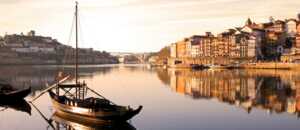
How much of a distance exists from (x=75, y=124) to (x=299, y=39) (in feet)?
387

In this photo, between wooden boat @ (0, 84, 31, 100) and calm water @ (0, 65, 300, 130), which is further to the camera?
wooden boat @ (0, 84, 31, 100)

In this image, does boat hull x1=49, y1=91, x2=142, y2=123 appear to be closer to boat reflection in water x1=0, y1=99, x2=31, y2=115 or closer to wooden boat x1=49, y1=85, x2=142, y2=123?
wooden boat x1=49, y1=85, x2=142, y2=123

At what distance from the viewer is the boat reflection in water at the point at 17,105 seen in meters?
47.3

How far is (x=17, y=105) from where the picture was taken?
50094 mm

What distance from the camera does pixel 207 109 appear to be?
150 feet

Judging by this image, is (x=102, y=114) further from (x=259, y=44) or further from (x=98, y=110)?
(x=259, y=44)

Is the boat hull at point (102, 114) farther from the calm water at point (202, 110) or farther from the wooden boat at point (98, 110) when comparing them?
the calm water at point (202, 110)

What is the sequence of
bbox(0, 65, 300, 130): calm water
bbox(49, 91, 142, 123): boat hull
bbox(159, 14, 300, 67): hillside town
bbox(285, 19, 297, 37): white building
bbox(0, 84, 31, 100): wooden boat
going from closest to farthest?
bbox(49, 91, 142, 123): boat hull → bbox(0, 65, 300, 130): calm water → bbox(0, 84, 31, 100): wooden boat → bbox(159, 14, 300, 67): hillside town → bbox(285, 19, 297, 37): white building

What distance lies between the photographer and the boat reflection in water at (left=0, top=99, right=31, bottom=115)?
155 ft

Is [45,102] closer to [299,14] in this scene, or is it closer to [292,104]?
[292,104]

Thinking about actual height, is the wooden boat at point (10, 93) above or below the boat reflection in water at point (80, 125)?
above

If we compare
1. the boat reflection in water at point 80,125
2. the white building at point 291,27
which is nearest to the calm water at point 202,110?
the boat reflection in water at point 80,125

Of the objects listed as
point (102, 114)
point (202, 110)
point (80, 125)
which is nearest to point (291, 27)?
point (202, 110)

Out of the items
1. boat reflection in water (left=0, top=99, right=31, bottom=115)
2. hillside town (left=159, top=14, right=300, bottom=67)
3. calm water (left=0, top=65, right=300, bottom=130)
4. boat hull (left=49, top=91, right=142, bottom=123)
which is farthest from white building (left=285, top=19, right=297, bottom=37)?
boat hull (left=49, top=91, right=142, bottom=123)
